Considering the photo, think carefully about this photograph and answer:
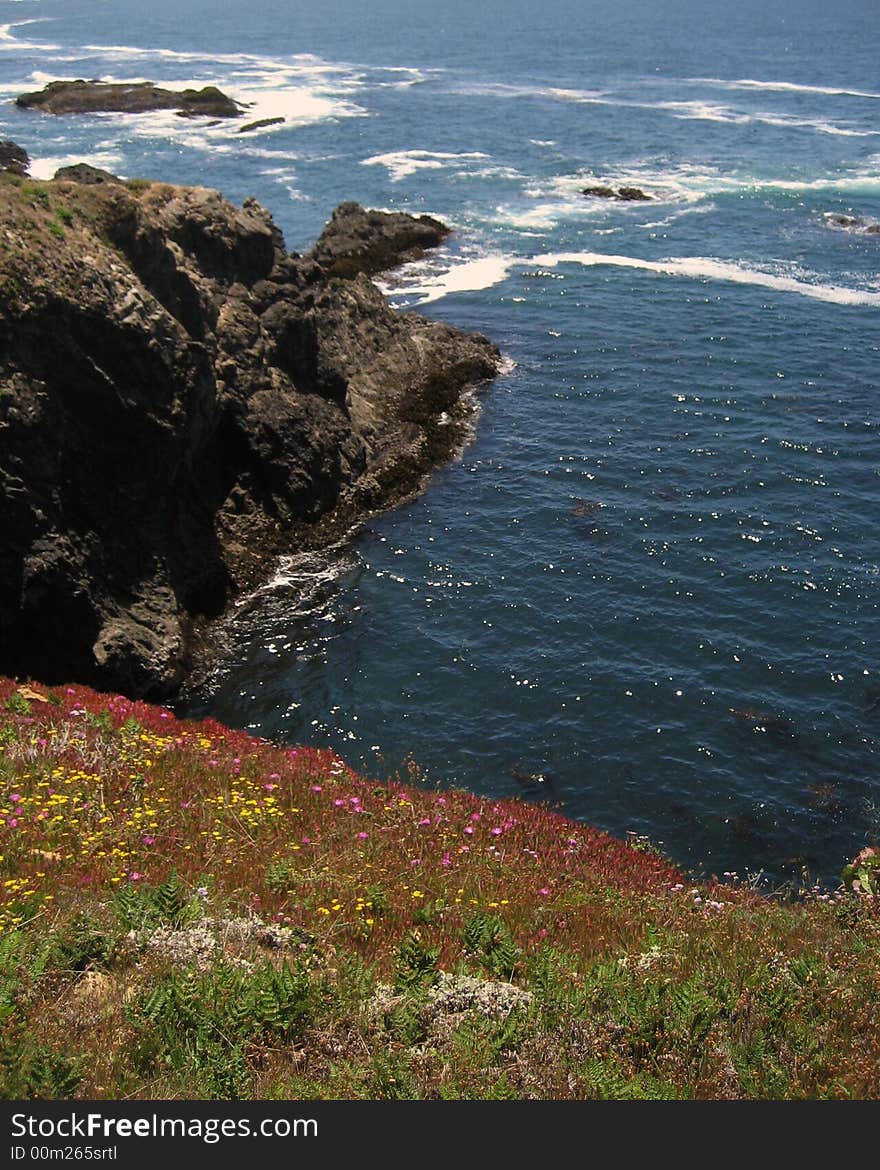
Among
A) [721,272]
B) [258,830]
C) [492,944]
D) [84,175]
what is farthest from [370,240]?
[492,944]

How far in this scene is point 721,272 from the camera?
62.0 meters

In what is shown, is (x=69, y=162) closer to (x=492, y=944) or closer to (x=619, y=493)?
(x=619, y=493)

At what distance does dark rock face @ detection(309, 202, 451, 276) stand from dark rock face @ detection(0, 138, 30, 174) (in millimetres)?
27284

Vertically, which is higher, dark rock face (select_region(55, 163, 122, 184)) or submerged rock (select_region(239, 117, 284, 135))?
submerged rock (select_region(239, 117, 284, 135))

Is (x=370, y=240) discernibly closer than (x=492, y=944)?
No

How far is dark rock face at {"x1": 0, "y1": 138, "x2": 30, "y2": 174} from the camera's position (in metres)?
77.5

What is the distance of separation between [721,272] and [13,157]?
53076 millimetres

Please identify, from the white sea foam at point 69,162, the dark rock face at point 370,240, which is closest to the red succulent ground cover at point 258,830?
the dark rock face at point 370,240

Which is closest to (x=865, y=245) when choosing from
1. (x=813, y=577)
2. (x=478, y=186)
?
(x=478, y=186)

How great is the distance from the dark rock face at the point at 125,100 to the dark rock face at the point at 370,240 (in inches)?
1813

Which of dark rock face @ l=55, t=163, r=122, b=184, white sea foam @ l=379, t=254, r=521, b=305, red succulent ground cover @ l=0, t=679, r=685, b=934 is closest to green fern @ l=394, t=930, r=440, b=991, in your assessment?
red succulent ground cover @ l=0, t=679, r=685, b=934

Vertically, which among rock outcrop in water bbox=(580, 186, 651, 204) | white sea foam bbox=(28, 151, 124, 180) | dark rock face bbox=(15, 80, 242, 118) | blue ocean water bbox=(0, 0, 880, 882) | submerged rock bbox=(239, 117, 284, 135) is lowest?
blue ocean water bbox=(0, 0, 880, 882)

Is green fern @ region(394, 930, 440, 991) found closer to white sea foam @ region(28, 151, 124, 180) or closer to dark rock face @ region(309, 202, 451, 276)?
dark rock face @ region(309, 202, 451, 276)

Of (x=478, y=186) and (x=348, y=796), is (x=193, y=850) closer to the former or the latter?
(x=348, y=796)
